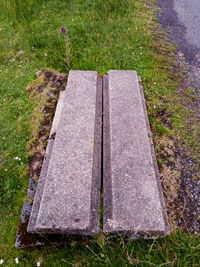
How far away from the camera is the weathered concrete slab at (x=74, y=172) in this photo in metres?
2.08

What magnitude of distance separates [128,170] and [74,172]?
64 cm

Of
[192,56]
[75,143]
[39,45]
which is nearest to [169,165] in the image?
[75,143]

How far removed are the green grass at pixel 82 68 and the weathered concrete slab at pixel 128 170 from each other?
0.26m

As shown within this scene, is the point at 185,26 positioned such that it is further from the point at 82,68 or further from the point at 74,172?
the point at 74,172

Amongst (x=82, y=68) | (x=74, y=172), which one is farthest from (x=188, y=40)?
(x=74, y=172)

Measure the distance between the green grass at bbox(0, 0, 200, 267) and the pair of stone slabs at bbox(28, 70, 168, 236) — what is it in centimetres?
28

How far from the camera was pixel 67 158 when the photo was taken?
2.51 meters

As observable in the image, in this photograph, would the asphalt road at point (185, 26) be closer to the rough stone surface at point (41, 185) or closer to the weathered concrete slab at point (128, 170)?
the weathered concrete slab at point (128, 170)

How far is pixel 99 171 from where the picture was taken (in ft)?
Result: 8.56

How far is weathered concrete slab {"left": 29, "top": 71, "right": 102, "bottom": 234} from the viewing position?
2.08 meters

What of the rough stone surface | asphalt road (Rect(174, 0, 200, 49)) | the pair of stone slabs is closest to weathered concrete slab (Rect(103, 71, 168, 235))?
the pair of stone slabs

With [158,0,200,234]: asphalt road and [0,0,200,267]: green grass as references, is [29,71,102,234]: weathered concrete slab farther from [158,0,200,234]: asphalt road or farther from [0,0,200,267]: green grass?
[158,0,200,234]: asphalt road

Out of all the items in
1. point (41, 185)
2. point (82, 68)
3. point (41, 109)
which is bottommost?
point (41, 185)

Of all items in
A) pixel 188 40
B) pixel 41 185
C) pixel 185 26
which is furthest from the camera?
pixel 185 26
